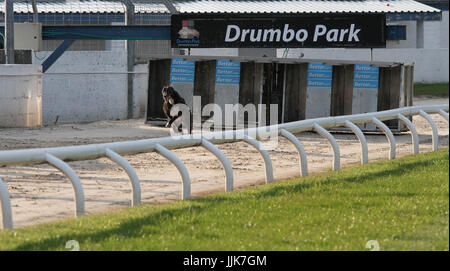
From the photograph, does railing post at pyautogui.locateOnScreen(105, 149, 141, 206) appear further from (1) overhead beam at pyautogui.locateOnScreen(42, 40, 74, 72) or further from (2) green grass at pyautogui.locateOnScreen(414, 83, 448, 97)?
(2) green grass at pyautogui.locateOnScreen(414, 83, 448, 97)

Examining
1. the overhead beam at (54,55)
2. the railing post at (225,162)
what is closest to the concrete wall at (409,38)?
the overhead beam at (54,55)

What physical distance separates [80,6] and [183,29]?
38.2 ft

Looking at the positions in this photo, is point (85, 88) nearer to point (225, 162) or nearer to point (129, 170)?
point (225, 162)

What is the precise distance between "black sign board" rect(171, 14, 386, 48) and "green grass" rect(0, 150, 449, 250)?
31.9 feet

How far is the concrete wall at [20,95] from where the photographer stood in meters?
17.9

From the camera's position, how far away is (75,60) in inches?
794

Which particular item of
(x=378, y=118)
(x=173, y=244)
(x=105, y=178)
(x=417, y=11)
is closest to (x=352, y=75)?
(x=378, y=118)

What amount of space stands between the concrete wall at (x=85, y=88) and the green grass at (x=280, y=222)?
11.3 metres

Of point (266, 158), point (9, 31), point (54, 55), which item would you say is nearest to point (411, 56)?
point (54, 55)

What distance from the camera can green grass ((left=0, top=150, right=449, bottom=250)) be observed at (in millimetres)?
6137

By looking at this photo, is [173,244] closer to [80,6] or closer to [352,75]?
[352,75]

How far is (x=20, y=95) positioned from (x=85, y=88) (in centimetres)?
232

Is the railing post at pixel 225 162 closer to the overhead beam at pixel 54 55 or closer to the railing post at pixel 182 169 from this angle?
the railing post at pixel 182 169

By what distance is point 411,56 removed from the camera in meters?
33.6
